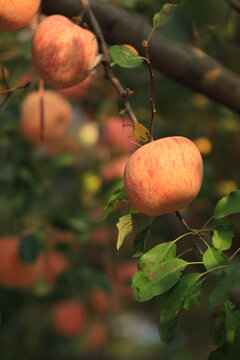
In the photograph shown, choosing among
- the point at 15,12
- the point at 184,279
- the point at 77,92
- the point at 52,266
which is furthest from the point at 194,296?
the point at 77,92

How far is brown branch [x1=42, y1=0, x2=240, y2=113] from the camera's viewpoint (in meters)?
0.98

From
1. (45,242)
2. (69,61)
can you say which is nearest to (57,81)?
(69,61)

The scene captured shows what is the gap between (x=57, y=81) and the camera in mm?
790

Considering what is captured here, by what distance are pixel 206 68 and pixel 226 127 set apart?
67 centimetres

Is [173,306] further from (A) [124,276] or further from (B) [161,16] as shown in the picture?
(A) [124,276]

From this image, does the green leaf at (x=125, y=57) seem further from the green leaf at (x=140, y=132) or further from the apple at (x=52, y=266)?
the apple at (x=52, y=266)

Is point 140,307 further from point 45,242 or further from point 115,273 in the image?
point 45,242

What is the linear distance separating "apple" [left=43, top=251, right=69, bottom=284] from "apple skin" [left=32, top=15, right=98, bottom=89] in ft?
3.25

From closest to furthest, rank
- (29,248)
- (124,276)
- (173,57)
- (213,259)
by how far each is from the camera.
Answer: (213,259) < (173,57) < (29,248) < (124,276)

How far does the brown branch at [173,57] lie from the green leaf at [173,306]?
0.52 meters

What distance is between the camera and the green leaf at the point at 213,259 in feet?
2.05

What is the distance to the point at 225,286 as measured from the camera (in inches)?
21.0

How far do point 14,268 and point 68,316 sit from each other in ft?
1.94

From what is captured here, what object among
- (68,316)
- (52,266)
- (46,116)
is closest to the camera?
(46,116)
